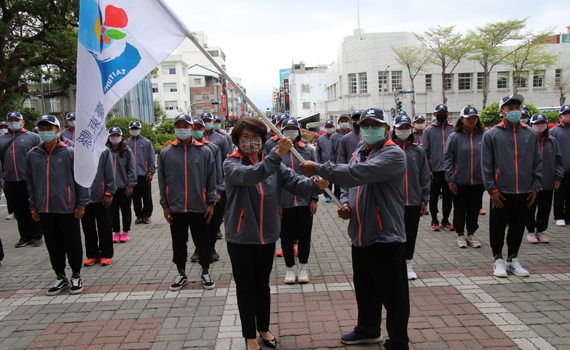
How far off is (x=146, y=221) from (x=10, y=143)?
124 inches

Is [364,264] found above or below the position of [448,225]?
above

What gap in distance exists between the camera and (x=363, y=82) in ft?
171

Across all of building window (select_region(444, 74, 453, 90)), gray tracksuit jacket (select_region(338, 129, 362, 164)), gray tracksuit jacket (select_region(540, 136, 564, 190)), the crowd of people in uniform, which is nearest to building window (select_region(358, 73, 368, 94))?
building window (select_region(444, 74, 453, 90))

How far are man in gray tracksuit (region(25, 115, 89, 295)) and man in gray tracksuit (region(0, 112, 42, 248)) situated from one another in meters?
2.88

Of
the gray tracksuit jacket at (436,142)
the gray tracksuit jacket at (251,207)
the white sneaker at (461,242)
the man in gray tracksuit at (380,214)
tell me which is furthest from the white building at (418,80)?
the gray tracksuit jacket at (251,207)

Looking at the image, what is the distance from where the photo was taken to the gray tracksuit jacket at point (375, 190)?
3.23 metres

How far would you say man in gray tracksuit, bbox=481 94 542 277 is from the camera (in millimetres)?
5234

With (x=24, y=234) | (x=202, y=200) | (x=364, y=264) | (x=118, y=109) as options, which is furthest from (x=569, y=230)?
(x=118, y=109)

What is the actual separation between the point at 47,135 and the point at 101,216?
1708mm

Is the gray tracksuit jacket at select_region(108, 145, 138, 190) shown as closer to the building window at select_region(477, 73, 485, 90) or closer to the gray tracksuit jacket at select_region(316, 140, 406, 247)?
the gray tracksuit jacket at select_region(316, 140, 406, 247)

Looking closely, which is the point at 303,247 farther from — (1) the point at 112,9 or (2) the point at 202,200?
(1) the point at 112,9

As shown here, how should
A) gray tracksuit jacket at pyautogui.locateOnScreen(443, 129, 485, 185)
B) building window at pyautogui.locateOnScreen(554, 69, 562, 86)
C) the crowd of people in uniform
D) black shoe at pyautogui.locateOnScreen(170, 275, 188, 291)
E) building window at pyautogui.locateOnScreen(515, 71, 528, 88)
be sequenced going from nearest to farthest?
the crowd of people in uniform < black shoe at pyautogui.locateOnScreen(170, 275, 188, 291) < gray tracksuit jacket at pyautogui.locateOnScreen(443, 129, 485, 185) < building window at pyautogui.locateOnScreen(515, 71, 528, 88) < building window at pyautogui.locateOnScreen(554, 69, 562, 86)

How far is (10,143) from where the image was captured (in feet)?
26.4

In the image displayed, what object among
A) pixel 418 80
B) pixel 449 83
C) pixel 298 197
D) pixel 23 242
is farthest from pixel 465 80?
pixel 23 242
